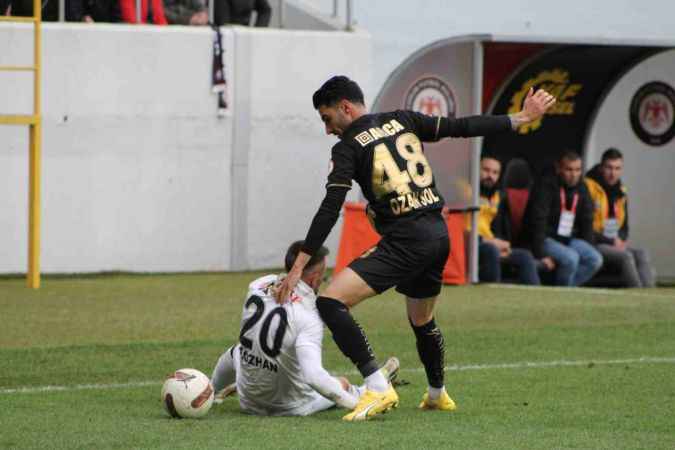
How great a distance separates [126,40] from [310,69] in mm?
2346

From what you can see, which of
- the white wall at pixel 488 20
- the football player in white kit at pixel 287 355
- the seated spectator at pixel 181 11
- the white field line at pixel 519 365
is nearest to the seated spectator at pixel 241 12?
the seated spectator at pixel 181 11

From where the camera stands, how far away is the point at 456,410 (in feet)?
27.7

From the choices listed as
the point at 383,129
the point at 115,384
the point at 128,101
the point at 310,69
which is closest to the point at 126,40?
the point at 128,101

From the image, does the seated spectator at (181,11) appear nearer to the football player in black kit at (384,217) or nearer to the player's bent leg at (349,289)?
the football player in black kit at (384,217)

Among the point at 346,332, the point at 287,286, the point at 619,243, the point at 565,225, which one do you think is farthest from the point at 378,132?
the point at 619,243

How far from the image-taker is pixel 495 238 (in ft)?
56.0

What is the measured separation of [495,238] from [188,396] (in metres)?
9.40

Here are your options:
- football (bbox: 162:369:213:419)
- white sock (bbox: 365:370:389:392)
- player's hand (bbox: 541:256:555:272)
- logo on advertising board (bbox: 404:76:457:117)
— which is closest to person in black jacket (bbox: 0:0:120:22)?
logo on advertising board (bbox: 404:76:457:117)

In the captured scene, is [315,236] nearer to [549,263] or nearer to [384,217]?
[384,217]

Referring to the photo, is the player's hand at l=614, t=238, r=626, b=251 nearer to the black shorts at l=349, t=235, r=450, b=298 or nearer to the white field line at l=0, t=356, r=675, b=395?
the white field line at l=0, t=356, r=675, b=395

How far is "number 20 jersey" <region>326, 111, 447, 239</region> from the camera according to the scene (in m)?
8.13

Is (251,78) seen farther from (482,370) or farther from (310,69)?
(482,370)

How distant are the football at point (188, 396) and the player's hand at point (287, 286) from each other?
622 millimetres

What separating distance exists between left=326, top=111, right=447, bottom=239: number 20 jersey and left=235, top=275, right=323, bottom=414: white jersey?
0.60m
